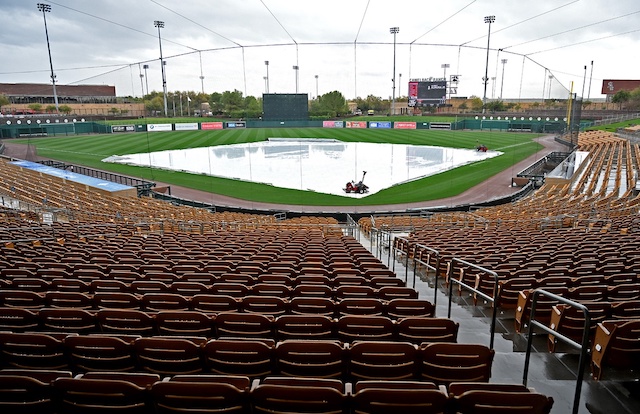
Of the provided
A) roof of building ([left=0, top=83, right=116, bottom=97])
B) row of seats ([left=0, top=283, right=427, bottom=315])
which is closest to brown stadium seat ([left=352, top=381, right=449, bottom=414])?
row of seats ([left=0, top=283, right=427, bottom=315])

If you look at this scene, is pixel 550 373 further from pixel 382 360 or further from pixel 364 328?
pixel 382 360

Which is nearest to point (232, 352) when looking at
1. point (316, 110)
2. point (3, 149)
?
point (3, 149)

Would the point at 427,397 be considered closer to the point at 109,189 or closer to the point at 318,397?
the point at 318,397

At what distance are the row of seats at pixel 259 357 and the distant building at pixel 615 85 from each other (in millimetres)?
113222

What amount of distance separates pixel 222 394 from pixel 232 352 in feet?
2.59

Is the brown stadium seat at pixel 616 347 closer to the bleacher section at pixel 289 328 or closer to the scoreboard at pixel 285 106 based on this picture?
the bleacher section at pixel 289 328

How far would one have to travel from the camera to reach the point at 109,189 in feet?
82.1

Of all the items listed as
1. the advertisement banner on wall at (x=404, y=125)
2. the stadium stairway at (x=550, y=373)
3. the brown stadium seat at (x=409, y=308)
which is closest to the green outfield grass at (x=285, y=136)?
the advertisement banner on wall at (x=404, y=125)

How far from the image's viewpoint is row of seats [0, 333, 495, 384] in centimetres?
349

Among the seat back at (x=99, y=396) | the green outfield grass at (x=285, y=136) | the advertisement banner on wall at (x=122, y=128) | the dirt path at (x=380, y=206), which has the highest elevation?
the advertisement banner on wall at (x=122, y=128)

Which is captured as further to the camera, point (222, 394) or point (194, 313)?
point (194, 313)

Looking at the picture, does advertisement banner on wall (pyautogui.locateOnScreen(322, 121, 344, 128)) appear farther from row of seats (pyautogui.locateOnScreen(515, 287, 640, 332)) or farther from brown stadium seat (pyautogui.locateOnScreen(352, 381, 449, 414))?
brown stadium seat (pyautogui.locateOnScreen(352, 381, 449, 414))

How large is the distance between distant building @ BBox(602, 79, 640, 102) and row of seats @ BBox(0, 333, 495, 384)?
113222 mm

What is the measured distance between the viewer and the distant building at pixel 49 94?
91.1m
